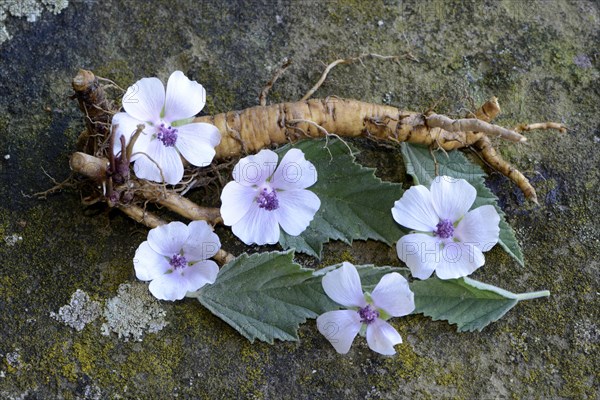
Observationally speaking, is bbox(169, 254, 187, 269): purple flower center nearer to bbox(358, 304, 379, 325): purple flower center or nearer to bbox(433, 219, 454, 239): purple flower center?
bbox(358, 304, 379, 325): purple flower center

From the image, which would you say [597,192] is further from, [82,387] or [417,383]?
[82,387]

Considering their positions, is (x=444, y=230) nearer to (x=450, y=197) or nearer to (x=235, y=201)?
(x=450, y=197)

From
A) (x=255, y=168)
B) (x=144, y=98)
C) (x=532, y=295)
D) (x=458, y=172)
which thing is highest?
(x=144, y=98)

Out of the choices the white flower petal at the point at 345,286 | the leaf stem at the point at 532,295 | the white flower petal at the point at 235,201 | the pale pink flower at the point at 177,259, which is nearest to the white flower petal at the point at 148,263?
the pale pink flower at the point at 177,259

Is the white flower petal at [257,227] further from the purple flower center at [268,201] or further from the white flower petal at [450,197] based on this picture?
the white flower petal at [450,197]

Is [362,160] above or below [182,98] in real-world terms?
below

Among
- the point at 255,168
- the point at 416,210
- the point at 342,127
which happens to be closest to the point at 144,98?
the point at 255,168

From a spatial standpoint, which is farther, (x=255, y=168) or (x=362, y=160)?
(x=362, y=160)
